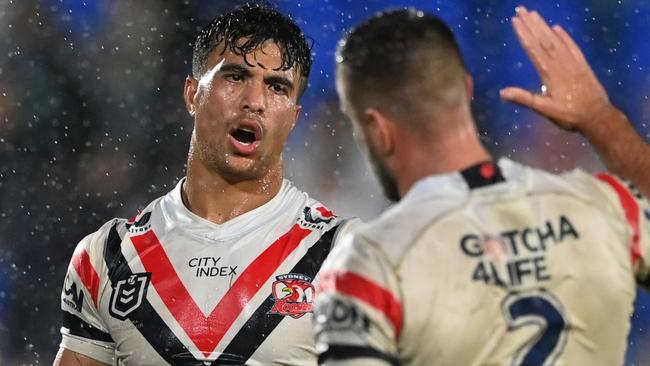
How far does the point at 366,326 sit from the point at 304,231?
1740mm

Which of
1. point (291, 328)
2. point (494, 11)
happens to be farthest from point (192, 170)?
point (494, 11)

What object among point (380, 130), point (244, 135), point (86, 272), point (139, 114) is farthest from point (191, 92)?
point (139, 114)

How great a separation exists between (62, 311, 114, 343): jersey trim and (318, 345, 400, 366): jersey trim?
6.35 feet

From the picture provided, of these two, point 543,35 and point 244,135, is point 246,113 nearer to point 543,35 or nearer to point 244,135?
point 244,135

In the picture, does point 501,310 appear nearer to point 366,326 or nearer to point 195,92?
point 366,326

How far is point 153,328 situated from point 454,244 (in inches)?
73.1

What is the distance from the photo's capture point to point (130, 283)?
3.94 m

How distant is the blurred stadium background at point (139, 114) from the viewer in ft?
22.0

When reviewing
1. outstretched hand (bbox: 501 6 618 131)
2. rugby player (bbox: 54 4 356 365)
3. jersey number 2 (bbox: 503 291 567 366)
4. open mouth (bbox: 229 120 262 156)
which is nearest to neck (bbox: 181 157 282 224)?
rugby player (bbox: 54 4 356 365)

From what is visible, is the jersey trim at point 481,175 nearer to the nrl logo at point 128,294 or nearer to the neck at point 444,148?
the neck at point 444,148

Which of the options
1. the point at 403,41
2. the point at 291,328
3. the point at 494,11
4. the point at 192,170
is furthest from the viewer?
the point at 494,11

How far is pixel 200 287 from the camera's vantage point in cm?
386

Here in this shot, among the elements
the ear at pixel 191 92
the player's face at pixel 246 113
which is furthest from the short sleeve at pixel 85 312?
the ear at pixel 191 92

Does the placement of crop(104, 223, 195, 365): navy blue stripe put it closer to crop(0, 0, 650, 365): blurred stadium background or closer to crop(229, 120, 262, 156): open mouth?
crop(229, 120, 262, 156): open mouth
